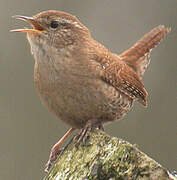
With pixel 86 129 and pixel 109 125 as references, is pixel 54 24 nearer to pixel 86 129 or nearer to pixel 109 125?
pixel 86 129

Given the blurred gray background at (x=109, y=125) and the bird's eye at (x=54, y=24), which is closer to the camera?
the bird's eye at (x=54, y=24)

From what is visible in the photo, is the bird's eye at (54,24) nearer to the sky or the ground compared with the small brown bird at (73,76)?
nearer to the sky

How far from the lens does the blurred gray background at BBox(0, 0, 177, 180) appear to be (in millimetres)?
7203

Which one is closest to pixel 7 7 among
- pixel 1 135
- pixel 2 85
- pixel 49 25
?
pixel 2 85

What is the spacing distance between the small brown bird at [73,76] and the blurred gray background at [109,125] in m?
2.53

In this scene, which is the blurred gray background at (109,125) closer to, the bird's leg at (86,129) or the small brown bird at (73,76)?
the small brown bird at (73,76)

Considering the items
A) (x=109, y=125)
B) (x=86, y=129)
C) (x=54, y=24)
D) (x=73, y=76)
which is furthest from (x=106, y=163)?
(x=109, y=125)

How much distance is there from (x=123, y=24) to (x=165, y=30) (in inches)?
129

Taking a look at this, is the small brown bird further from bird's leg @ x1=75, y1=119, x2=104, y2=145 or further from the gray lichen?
the gray lichen

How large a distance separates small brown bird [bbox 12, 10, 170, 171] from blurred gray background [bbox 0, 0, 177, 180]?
99.7 inches

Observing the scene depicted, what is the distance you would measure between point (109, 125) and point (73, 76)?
140 inches

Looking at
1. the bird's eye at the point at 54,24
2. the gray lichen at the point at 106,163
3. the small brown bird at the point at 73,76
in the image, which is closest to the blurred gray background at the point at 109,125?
the small brown bird at the point at 73,76

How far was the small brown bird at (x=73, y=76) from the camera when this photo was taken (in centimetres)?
404

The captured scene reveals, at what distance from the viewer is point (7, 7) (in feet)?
29.5
